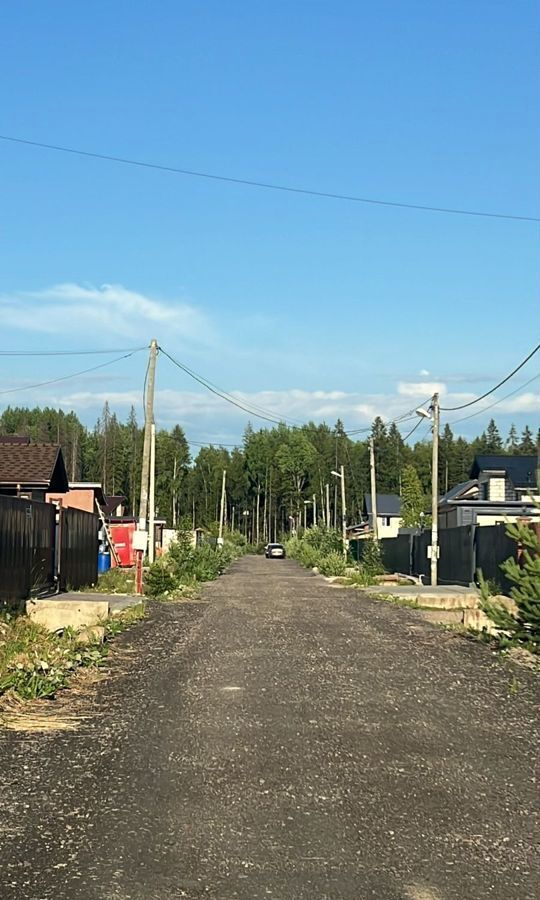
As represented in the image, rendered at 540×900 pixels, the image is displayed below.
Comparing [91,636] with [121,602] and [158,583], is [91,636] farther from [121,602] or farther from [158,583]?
[158,583]

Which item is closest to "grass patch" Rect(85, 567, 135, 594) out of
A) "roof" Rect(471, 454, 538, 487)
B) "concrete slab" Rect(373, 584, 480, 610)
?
"concrete slab" Rect(373, 584, 480, 610)

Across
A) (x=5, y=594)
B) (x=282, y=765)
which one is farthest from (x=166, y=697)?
(x=5, y=594)

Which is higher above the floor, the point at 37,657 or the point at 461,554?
the point at 461,554

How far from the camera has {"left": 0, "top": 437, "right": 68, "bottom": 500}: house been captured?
100 ft

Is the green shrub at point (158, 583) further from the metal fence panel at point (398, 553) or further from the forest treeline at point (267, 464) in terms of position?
the forest treeline at point (267, 464)

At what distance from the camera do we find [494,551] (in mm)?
25219

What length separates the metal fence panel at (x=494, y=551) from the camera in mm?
23203

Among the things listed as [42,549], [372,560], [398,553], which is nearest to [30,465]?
[42,549]

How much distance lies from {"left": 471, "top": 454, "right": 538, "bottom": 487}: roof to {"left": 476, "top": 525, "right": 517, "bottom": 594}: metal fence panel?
84.9 ft

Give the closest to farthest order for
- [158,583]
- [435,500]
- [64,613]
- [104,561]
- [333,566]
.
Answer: [64,613] → [158,583] → [435,500] → [104,561] → [333,566]

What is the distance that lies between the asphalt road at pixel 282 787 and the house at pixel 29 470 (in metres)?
18.6

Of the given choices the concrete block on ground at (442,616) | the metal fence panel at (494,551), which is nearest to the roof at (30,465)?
the metal fence panel at (494,551)

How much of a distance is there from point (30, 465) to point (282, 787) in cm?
2576

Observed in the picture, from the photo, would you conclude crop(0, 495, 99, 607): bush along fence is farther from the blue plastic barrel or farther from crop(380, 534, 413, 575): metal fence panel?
crop(380, 534, 413, 575): metal fence panel
